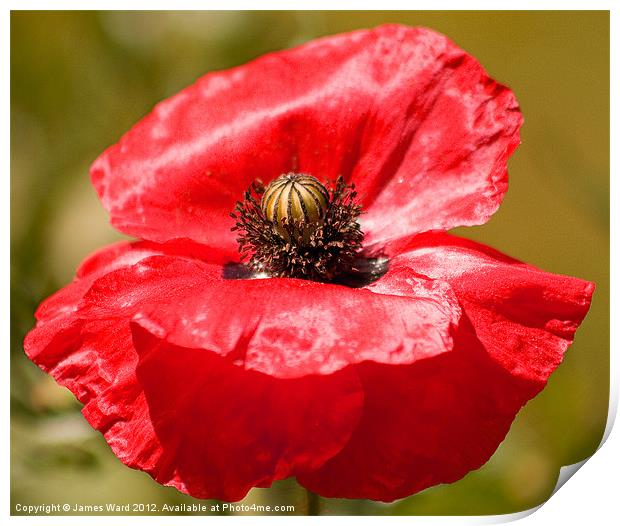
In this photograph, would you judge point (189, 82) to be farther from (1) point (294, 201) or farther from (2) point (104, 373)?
(2) point (104, 373)

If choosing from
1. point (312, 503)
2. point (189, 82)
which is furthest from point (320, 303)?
point (189, 82)

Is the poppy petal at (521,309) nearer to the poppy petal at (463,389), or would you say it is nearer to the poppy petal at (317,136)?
the poppy petal at (463,389)

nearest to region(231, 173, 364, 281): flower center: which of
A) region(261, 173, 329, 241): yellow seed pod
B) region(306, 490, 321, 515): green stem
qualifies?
region(261, 173, 329, 241): yellow seed pod

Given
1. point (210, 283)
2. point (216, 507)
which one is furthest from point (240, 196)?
point (216, 507)

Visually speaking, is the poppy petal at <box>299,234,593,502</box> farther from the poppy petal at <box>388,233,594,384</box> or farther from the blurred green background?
the blurred green background

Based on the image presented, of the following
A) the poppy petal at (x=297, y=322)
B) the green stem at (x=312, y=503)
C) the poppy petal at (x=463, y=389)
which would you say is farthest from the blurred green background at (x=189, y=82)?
the poppy petal at (x=297, y=322)

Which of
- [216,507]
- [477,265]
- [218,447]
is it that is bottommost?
[216,507]
